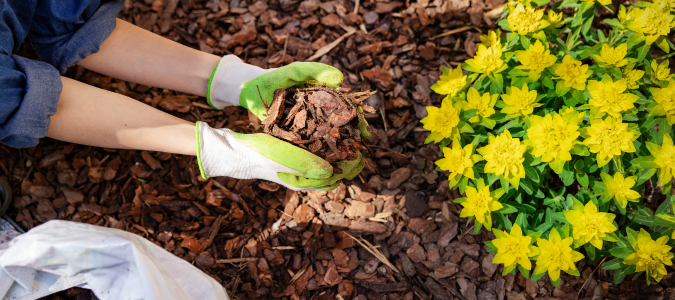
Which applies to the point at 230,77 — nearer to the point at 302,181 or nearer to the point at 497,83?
the point at 302,181

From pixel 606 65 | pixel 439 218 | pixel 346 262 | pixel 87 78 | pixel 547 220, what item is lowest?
pixel 346 262

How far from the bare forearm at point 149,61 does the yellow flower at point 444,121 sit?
1.17 metres

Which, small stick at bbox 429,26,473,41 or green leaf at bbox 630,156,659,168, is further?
small stick at bbox 429,26,473,41

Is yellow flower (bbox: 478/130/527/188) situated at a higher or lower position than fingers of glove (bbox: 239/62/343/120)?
lower

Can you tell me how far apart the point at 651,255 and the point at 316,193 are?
4.80 ft

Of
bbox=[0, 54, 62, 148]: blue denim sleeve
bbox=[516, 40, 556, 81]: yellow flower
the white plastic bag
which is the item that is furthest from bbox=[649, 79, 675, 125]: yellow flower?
bbox=[0, 54, 62, 148]: blue denim sleeve

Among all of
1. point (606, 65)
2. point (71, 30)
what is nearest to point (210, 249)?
point (71, 30)

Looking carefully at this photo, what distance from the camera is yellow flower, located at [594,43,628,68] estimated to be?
4.90ft

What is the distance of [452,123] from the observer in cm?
159

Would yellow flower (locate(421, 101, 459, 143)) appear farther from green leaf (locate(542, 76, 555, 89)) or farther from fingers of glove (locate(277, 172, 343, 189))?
fingers of glove (locate(277, 172, 343, 189))

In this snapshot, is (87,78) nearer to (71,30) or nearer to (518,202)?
(71,30)

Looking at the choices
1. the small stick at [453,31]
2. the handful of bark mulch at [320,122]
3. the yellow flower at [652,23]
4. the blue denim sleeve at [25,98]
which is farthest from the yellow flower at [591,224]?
the blue denim sleeve at [25,98]

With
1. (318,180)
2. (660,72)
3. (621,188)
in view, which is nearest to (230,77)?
(318,180)

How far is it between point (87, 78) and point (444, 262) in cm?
228
